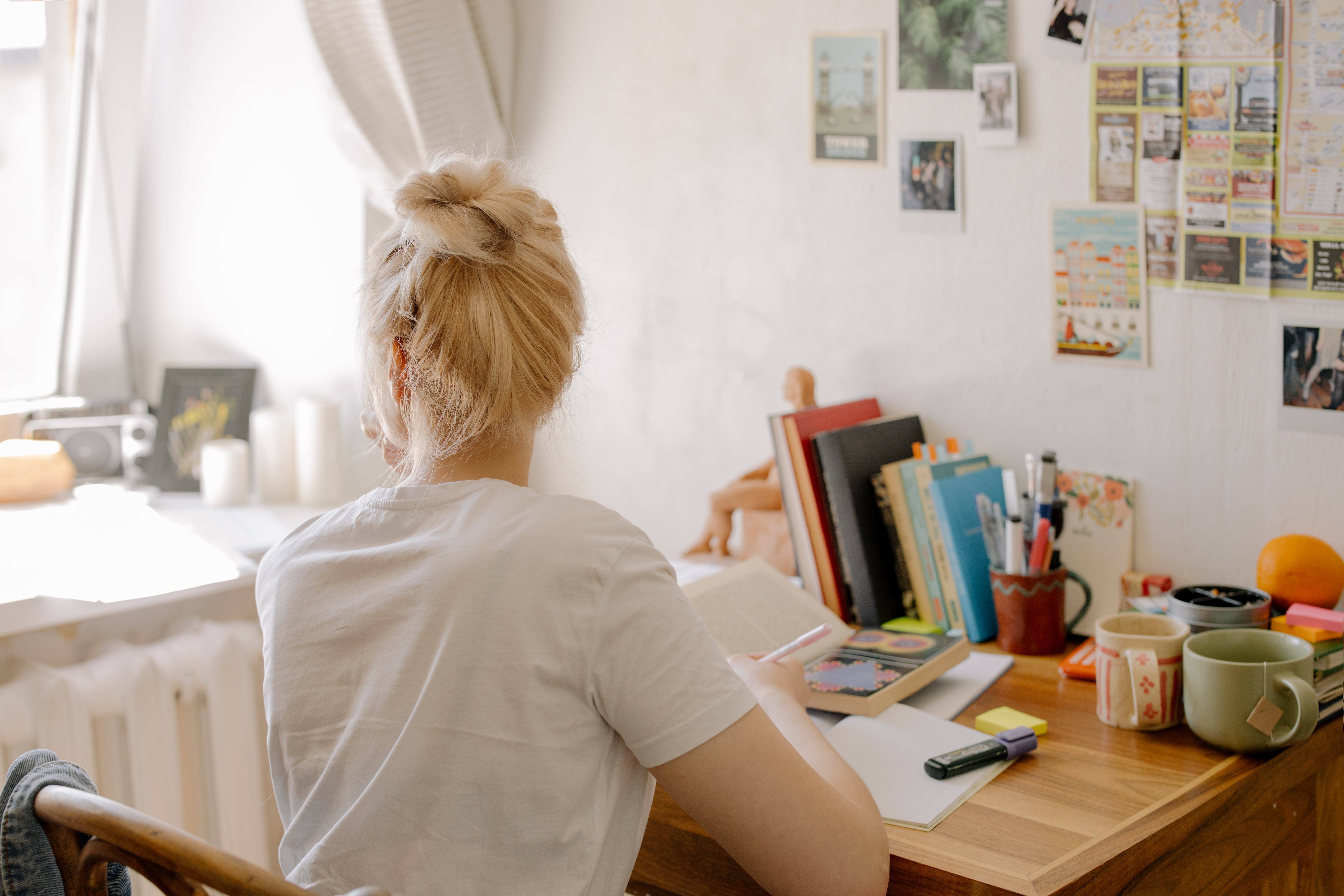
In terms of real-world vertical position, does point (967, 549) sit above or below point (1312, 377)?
below

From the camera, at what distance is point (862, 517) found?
1396 millimetres

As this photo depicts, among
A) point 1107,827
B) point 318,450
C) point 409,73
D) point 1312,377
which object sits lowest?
point 1107,827

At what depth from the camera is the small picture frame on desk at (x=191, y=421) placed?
1963 mm

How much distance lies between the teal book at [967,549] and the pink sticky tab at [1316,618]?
330mm

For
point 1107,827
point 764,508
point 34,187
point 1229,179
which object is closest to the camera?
point 1107,827

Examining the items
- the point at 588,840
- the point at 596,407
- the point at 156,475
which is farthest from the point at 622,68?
the point at 588,840

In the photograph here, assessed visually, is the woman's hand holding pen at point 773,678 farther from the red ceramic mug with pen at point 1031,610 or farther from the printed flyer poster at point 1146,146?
the printed flyer poster at point 1146,146

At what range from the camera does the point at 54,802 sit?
72cm

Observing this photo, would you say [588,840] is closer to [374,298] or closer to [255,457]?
[374,298]

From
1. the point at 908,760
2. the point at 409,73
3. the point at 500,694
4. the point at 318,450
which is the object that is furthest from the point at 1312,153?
the point at 318,450

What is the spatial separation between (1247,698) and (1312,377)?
400 millimetres

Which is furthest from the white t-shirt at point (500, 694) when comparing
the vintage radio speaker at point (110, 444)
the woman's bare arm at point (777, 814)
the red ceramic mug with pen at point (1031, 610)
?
the vintage radio speaker at point (110, 444)

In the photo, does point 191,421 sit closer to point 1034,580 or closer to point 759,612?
point 759,612

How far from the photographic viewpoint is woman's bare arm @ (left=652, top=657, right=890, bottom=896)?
0.74m
